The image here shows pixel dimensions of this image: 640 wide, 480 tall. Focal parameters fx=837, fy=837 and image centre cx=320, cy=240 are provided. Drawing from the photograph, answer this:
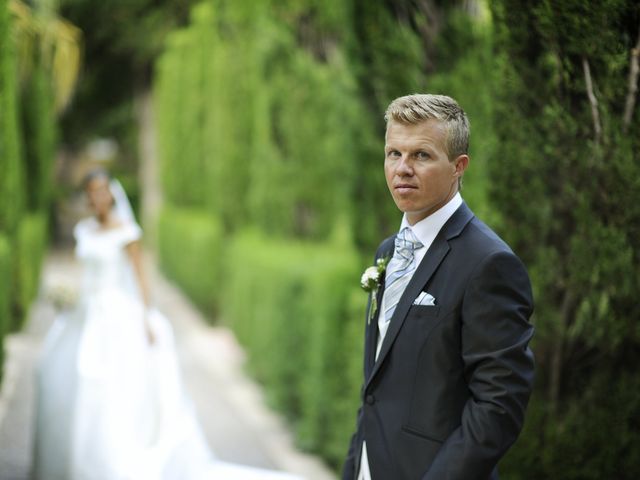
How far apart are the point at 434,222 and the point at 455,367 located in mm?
421

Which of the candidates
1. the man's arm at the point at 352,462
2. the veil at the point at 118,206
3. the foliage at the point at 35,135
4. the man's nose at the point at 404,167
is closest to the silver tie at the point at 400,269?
the man's nose at the point at 404,167

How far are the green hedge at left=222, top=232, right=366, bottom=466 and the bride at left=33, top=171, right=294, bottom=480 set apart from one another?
1.30m

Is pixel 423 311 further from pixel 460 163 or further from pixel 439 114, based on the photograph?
pixel 439 114

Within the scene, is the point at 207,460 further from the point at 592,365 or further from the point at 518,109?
the point at 518,109

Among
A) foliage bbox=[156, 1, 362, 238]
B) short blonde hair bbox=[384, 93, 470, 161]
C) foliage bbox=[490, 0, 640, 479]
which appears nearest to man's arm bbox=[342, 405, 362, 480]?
short blonde hair bbox=[384, 93, 470, 161]

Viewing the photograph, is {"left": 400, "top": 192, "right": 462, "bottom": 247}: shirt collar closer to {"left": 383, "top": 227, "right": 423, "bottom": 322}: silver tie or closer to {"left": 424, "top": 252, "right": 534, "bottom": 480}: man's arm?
{"left": 383, "top": 227, "right": 423, "bottom": 322}: silver tie

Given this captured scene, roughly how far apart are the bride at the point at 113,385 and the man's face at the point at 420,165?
11.0 ft

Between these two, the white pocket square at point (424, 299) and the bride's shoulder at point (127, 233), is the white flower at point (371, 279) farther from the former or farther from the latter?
the bride's shoulder at point (127, 233)

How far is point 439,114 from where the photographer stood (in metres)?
2.29

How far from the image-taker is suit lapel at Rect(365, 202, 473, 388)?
93.0 inches

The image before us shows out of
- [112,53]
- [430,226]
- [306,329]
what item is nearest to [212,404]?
[306,329]

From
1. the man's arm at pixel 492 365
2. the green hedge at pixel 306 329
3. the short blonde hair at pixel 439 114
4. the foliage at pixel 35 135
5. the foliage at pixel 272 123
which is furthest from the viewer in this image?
the foliage at pixel 35 135

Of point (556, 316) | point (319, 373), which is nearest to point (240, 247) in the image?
point (319, 373)

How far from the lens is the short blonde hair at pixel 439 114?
2.29 metres
